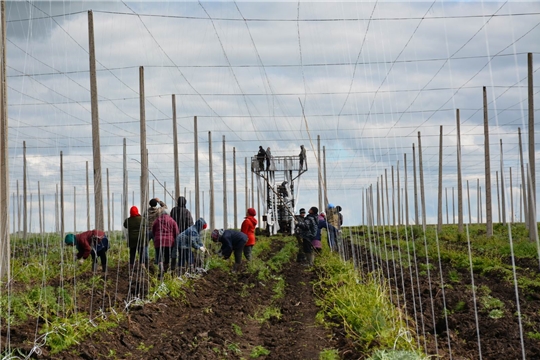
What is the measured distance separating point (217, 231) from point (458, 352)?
338 inches

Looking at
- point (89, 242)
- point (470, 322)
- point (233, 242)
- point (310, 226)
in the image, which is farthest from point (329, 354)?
point (310, 226)

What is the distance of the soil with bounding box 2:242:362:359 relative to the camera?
7500 mm

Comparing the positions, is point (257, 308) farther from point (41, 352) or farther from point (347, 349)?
point (41, 352)

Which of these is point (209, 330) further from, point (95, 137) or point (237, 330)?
point (95, 137)

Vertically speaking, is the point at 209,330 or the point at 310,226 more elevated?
the point at 310,226

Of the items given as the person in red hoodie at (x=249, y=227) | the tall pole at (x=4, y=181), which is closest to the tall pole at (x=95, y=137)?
the tall pole at (x=4, y=181)

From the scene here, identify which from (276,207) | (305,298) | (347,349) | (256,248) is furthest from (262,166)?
(347,349)

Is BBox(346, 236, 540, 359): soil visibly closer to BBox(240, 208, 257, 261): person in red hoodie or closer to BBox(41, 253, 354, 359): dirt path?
BBox(41, 253, 354, 359): dirt path

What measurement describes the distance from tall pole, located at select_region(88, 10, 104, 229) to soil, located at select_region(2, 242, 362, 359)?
307 cm

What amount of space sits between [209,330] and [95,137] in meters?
8.92

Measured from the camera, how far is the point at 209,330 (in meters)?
8.93

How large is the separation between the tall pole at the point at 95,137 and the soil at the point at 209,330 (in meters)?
3.07

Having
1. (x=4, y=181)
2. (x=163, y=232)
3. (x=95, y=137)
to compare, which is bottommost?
(x=163, y=232)

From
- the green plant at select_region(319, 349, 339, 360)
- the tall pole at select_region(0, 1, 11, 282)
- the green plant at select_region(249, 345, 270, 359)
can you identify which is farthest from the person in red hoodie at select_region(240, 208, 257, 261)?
the green plant at select_region(319, 349, 339, 360)
